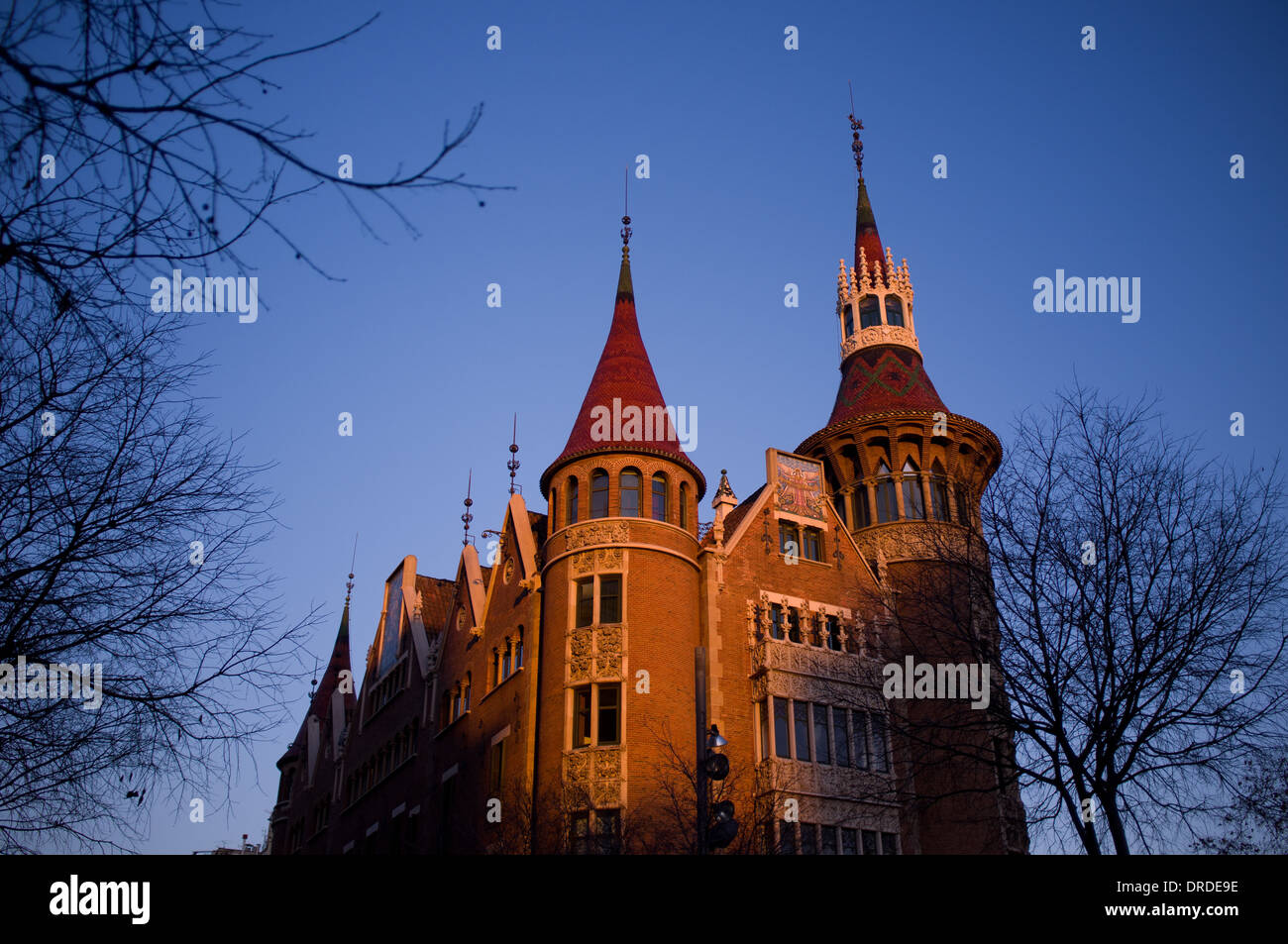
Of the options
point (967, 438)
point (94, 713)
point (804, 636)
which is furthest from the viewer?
point (967, 438)

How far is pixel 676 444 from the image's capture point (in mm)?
30609

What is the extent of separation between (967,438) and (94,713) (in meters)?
28.1

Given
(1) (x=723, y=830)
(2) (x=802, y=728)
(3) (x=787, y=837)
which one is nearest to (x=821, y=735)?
(2) (x=802, y=728)

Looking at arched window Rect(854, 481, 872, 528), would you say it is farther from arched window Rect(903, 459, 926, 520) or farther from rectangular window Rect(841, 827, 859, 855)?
rectangular window Rect(841, 827, 859, 855)

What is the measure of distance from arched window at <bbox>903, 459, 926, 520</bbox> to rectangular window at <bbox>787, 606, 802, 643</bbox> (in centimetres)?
562

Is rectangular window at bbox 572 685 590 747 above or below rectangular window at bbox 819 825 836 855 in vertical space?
above

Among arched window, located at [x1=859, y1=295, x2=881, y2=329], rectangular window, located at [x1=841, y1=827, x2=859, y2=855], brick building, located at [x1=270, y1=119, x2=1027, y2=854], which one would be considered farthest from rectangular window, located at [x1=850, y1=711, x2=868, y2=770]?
arched window, located at [x1=859, y1=295, x2=881, y2=329]

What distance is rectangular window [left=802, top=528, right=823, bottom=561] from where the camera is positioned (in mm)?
30984

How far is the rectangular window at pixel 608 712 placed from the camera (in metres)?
25.7

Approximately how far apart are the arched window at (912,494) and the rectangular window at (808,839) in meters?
10.5

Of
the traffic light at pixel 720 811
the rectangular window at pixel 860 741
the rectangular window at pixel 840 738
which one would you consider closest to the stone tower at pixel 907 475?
the rectangular window at pixel 860 741

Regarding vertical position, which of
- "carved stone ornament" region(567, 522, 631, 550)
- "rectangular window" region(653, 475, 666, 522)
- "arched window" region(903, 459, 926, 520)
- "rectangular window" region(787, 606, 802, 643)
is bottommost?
"rectangular window" region(787, 606, 802, 643)
